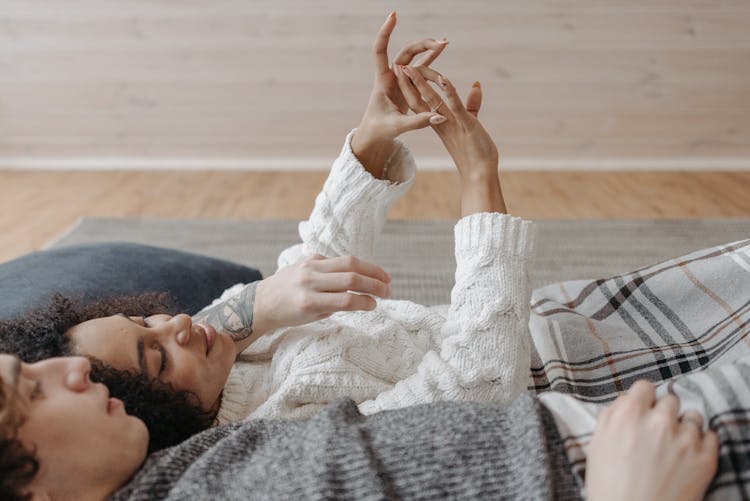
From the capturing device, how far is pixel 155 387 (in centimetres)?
87

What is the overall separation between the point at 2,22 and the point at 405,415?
3322 mm

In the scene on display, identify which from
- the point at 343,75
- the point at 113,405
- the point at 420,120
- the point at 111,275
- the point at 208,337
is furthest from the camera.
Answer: the point at 343,75

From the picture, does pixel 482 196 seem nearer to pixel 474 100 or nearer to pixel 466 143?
pixel 466 143

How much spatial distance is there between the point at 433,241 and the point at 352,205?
1.26 metres

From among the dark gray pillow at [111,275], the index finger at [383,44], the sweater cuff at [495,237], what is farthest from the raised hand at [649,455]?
the dark gray pillow at [111,275]

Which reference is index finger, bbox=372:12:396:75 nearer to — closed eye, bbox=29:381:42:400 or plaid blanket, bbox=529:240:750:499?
plaid blanket, bbox=529:240:750:499

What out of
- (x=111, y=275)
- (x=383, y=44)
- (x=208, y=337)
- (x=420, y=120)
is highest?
(x=383, y=44)

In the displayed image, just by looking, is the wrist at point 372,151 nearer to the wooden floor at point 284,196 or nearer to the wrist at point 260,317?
the wrist at point 260,317

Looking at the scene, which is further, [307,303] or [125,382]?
[307,303]

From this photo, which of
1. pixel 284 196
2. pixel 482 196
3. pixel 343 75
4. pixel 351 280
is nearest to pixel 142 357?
pixel 351 280

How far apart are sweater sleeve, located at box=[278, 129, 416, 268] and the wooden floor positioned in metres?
1.48

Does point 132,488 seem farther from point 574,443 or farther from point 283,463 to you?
point 574,443

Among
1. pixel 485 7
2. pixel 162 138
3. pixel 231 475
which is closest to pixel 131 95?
pixel 162 138

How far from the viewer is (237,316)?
3.60 feet
